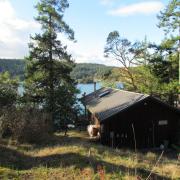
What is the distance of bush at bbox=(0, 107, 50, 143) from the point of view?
19.3 m

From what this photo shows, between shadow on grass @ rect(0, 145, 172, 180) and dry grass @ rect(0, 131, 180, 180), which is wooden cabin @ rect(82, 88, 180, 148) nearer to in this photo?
dry grass @ rect(0, 131, 180, 180)

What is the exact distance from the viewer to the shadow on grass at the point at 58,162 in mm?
12253

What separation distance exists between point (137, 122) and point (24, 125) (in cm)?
1025

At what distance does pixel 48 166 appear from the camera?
41.2ft

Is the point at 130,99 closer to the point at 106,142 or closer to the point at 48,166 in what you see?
the point at 106,142

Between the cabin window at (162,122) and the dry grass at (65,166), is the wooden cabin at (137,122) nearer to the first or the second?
the cabin window at (162,122)

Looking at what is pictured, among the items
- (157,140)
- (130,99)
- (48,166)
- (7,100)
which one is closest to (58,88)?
(7,100)

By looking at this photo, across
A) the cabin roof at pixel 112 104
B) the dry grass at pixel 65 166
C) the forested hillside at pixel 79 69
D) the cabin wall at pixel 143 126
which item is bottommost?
the dry grass at pixel 65 166

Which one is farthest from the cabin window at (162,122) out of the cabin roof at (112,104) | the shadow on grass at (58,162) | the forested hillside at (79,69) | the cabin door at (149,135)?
the forested hillside at (79,69)

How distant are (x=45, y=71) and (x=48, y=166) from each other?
56.1ft

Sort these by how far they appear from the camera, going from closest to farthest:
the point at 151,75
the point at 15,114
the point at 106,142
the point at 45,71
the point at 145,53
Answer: the point at 15,114
the point at 106,142
the point at 45,71
the point at 151,75
the point at 145,53

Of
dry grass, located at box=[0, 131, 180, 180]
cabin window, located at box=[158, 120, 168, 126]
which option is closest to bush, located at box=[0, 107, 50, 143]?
dry grass, located at box=[0, 131, 180, 180]

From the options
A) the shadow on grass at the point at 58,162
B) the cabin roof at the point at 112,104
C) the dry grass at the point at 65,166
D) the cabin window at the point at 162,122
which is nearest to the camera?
the dry grass at the point at 65,166

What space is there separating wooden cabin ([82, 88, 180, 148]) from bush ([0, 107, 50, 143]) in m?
5.17
